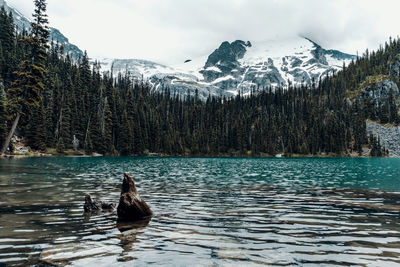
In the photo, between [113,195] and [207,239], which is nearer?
[207,239]

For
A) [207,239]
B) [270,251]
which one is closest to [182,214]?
[207,239]

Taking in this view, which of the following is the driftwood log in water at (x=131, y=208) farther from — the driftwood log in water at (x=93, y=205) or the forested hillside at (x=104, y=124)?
the forested hillside at (x=104, y=124)

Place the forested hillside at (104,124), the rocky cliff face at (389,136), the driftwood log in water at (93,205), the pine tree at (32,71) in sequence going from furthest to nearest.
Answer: the rocky cliff face at (389,136)
the forested hillside at (104,124)
the pine tree at (32,71)
the driftwood log in water at (93,205)

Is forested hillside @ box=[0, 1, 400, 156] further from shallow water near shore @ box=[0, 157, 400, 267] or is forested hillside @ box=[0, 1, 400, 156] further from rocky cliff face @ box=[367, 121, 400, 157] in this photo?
shallow water near shore @ box=[0, 157, 400, 267]

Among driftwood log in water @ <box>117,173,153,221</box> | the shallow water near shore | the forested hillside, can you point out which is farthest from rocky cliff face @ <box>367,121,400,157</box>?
driftwood log in water @ <box>117,173,153,221</box>

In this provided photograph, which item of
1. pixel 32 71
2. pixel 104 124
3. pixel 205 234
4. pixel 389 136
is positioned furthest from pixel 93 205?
pixel 389 136

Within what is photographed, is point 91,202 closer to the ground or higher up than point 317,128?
closer to the ground

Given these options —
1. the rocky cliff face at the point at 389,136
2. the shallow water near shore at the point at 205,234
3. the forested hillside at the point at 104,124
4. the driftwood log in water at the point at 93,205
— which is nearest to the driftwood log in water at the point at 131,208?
the shallow water near shore at the point at 205,234

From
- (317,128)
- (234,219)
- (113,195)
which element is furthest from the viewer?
(317,128)

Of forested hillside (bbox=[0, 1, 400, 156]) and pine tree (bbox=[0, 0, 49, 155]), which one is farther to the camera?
forested hillside (bbox=[0, 1, 400, 156])

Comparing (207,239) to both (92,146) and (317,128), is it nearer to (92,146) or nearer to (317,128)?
(92,146)

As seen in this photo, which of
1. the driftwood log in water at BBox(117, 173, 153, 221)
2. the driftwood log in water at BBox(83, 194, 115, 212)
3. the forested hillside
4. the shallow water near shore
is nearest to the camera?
the shallow water near shore

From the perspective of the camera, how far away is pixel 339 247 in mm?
9133

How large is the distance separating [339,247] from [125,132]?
439ft
